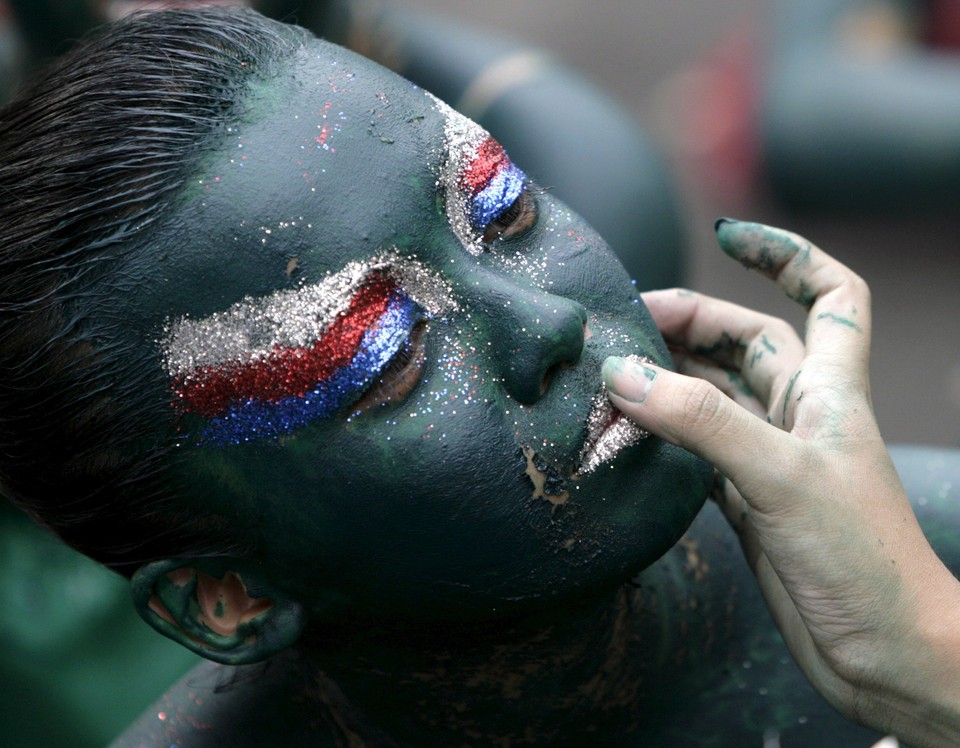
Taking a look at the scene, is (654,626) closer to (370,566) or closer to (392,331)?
(370,566)

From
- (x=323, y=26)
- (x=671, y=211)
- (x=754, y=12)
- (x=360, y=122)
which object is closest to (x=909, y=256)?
(x=754, y=12)

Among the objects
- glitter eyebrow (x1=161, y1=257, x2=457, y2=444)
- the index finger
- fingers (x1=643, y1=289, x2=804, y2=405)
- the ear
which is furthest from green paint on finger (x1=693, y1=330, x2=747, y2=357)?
the ear

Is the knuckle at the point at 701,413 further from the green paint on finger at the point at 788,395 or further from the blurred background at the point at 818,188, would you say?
the blurred background at the point at 818,188

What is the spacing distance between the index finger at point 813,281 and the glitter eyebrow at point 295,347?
0.51 meters

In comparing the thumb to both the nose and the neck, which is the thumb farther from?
the neck

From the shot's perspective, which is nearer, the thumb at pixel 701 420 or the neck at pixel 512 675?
the thumb at pixel 701 420

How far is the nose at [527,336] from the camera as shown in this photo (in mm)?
1345

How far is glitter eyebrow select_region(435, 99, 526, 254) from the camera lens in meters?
1.41

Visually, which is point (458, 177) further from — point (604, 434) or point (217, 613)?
point (217, 613)

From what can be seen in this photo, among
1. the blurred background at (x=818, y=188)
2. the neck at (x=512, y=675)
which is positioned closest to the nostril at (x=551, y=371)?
the neck at (x=512, y=675)

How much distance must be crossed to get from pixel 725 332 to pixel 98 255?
86cm

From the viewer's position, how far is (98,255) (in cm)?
134

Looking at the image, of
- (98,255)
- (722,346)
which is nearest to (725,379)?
(722,346)

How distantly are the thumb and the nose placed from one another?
0.22ft
